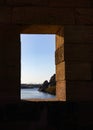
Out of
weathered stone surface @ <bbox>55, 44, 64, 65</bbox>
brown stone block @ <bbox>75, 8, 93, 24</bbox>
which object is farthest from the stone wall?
weathered stone surface @ <bbox>55, 44, 64, 65</bbox>

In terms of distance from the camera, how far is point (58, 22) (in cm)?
745

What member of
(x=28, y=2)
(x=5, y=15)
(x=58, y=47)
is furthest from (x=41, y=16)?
(x=58, y=47)

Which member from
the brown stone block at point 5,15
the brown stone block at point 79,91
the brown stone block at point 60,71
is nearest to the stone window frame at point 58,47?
the brown stone block at point 60,71

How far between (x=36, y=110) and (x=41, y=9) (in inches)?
89.8

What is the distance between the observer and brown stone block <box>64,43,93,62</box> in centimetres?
743

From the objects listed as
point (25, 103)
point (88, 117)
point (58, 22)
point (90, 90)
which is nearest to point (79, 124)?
point (88, 117)

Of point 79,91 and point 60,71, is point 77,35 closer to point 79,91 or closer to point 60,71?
point 60,71

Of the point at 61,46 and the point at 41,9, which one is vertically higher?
the point at 41,9

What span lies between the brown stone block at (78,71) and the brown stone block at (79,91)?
114 millimetres

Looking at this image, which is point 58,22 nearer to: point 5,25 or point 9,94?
point 5,25

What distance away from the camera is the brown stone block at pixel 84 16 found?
296 inches

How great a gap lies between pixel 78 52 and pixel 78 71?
434 millimetres

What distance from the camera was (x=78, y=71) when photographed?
7.41 m

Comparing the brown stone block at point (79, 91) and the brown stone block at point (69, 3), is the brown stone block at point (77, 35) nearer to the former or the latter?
the brown stone block at point (69, 3)
